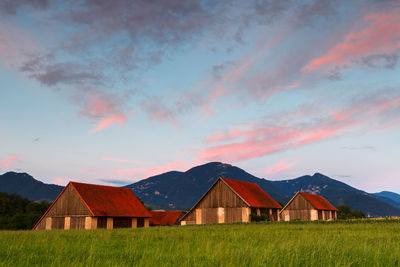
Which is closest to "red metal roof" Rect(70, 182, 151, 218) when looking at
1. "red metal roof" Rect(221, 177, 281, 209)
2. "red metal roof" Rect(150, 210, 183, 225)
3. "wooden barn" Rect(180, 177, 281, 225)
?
"wooden barn" Rect(180, 177, 281, 225)

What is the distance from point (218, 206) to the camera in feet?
212

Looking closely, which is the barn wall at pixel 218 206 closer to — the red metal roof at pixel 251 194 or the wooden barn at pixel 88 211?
the red metal roof at pixel 251 194

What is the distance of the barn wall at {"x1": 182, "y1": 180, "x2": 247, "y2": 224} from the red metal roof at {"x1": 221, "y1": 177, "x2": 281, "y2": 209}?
3.46 ft

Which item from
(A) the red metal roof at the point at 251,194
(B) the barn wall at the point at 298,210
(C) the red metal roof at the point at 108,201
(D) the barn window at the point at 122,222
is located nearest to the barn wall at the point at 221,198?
(A) the red metal roof at the point at 251,194

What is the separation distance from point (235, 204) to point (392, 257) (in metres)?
54.0

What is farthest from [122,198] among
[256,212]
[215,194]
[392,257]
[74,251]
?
[392,257]

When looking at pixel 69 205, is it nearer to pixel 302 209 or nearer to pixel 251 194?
pixel 251 194

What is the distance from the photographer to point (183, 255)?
10414 millimetres

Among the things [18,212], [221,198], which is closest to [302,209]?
[221,198]

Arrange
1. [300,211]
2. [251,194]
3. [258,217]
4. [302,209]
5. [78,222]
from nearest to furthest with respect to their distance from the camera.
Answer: [78,222]
[258,217]
[251,194]
[302,209]
[300,211]

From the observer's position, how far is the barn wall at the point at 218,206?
207 feet

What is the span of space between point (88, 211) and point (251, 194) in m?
28.7

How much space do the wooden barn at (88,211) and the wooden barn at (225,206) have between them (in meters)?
10.0

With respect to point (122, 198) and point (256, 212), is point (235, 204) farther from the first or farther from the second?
point (122, 198)
